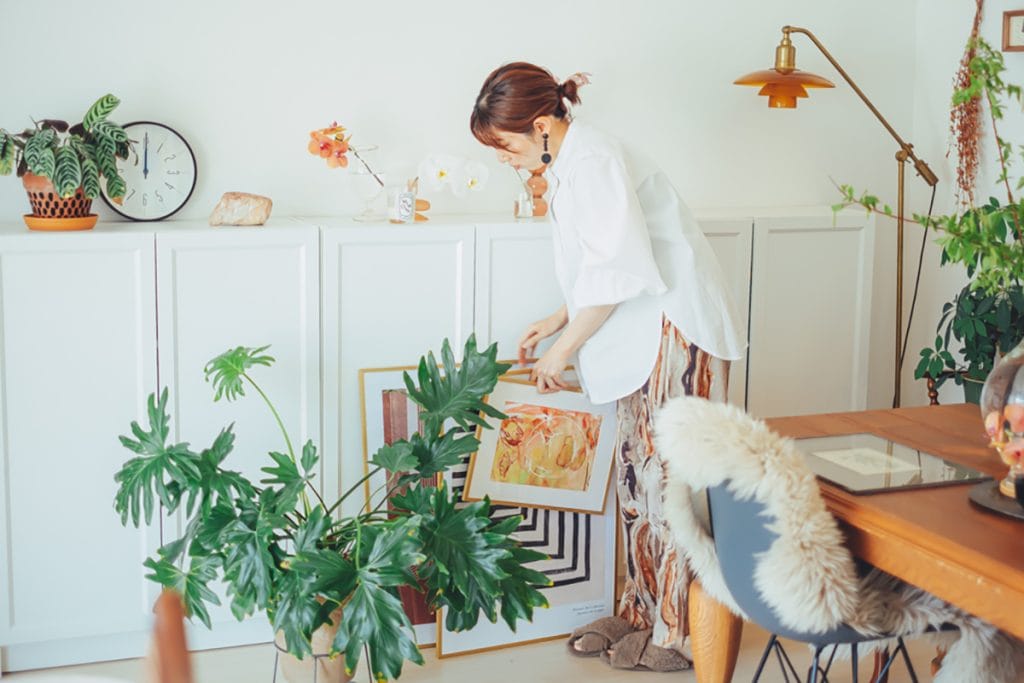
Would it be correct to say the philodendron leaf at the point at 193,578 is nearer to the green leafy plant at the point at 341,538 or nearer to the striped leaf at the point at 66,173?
the green leafy plant at the point at 341,538

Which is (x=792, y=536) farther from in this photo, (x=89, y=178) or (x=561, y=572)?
(x=89, y=178)

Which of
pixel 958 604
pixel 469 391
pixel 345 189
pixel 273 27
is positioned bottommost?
pixel 958 604

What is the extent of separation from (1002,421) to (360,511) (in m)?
1.67

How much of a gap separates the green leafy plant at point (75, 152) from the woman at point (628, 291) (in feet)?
3.12

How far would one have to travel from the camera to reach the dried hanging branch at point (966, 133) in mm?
4066

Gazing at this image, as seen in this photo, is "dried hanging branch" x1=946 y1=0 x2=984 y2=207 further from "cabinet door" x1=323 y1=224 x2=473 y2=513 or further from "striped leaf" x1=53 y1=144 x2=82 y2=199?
"striped leaf" x1=53 y1=144 x2=82 y2=199

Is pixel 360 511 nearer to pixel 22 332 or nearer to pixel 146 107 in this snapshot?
pixel 22 332

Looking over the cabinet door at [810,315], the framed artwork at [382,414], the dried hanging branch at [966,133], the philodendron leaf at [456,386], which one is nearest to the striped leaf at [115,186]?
the framed artwork at [382,414]

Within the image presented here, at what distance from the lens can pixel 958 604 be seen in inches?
82.0

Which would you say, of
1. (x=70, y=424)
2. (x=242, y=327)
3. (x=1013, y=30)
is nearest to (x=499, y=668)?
(x=242, y=327)

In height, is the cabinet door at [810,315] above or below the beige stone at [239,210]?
below

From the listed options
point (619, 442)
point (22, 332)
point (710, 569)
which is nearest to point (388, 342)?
point (619, 442)

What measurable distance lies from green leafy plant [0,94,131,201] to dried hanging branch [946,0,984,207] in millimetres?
2704

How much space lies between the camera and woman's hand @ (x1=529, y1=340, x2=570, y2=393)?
320 centimetres
